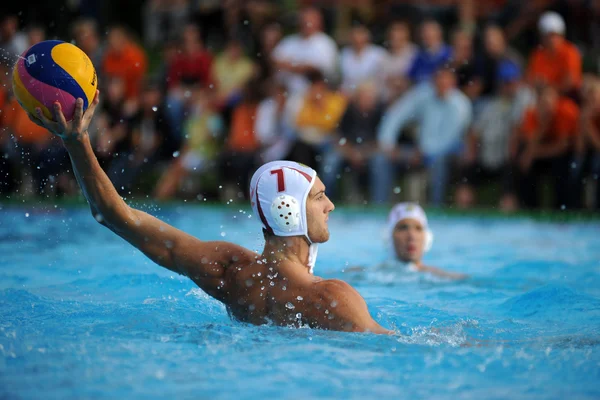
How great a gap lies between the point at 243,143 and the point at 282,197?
8.28 meters

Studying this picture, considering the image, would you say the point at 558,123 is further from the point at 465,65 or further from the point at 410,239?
the point at 410,239

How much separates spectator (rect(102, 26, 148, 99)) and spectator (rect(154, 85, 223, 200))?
900 millimetres

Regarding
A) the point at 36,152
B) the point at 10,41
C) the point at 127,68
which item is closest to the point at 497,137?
the point at 127,68

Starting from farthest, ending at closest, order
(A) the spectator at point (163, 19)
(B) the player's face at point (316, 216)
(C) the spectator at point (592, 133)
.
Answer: (A) the spectator at point (163, 19)
(C) the spectator at point (592, 133)
(B) the player's face at point (316, 216)

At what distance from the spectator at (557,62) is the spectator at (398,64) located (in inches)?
69.9

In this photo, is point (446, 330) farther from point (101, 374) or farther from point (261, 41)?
point (261, 41)

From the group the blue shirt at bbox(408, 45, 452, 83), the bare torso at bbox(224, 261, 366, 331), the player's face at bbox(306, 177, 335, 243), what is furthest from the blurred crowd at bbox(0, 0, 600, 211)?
the bare torso at bbox(224, 261, 366, 331)

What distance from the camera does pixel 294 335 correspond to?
4121 millimetres

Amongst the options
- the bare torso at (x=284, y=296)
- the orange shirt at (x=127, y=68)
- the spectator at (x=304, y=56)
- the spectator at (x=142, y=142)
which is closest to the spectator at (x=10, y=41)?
the orange shirt at (x=127, y=68)

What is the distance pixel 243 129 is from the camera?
40.0 feet

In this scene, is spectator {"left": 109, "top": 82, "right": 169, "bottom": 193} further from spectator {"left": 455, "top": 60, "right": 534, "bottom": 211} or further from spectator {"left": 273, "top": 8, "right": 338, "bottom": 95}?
spectator {"left": 455, "top": 60, "right": 534, "bottom": 211}

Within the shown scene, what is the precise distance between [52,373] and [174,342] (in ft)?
2.34

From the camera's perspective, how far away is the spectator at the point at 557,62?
10680mm

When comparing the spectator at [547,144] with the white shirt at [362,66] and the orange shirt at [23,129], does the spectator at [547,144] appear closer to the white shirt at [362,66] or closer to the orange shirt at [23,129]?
the white shirt at [362,66]
